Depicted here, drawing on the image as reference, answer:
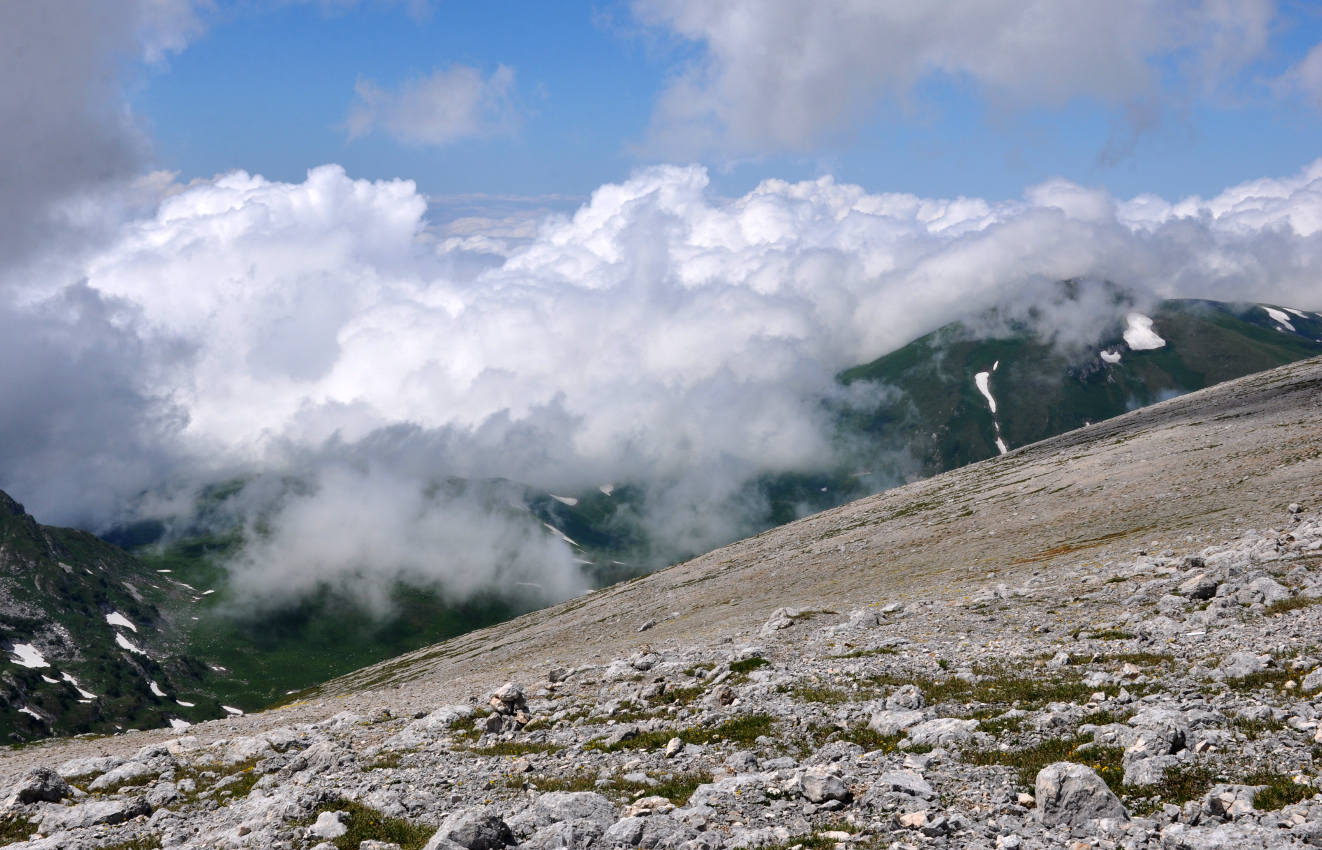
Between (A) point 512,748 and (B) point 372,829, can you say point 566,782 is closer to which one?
(B) point 372,829

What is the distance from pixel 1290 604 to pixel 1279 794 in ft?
61.5

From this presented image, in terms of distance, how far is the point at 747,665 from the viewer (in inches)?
1412

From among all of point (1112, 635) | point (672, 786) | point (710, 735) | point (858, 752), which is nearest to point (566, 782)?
point (672, 786)

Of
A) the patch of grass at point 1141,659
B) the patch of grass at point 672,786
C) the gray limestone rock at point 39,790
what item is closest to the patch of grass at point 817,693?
the patch of grass at point 672,786

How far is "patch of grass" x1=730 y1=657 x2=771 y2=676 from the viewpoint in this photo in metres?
35.4

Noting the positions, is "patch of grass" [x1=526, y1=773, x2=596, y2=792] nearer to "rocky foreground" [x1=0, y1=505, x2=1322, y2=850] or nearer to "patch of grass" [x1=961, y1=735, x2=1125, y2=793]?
"rocky foreground" [x1=0, y1=505, x2=1322, y2=850]

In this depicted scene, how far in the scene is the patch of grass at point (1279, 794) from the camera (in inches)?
597

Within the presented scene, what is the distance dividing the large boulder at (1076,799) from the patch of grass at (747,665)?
19.0m

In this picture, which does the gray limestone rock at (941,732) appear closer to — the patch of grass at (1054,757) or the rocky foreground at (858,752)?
the rocky foreground at (858,752)

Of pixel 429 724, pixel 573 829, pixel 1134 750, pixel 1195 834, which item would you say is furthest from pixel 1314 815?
pixel 429 724

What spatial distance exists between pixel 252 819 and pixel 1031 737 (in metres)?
22.5

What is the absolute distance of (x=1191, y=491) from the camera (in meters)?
71.1

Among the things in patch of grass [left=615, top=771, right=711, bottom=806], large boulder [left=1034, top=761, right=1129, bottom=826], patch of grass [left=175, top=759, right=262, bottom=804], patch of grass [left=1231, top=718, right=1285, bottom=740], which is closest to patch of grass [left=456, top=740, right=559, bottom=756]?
patch of grass [left=615, top=771, right=711, bottom=806]

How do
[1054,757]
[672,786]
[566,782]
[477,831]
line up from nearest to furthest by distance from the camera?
[477,831], [1054,757], [672,786], [566,782]
